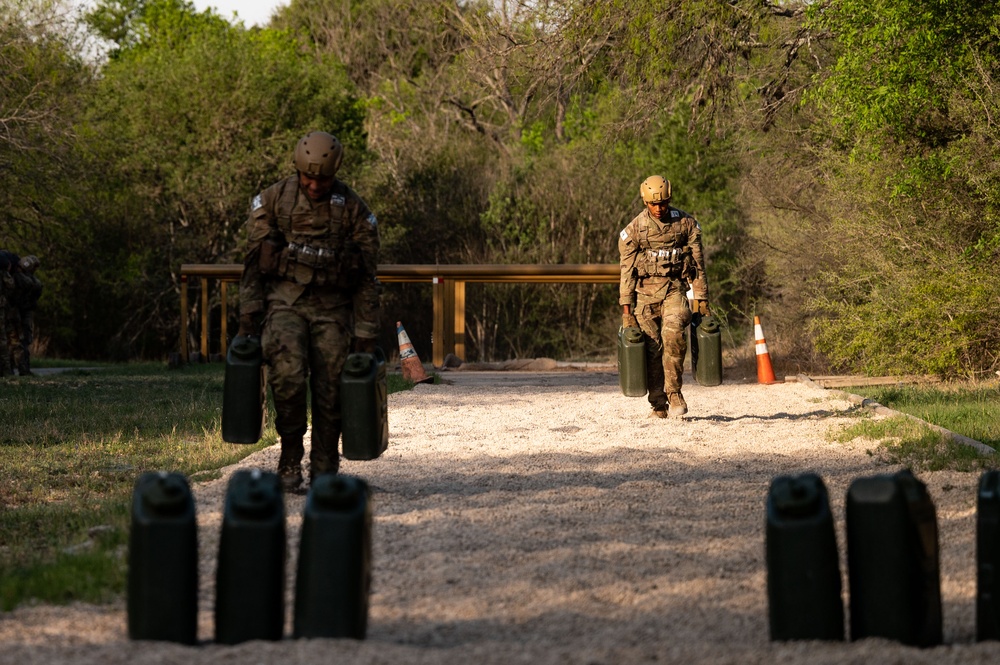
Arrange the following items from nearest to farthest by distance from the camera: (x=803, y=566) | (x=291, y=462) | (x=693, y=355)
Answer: (x=803, y=566)
(x=291, y=462)
(x=693, y=355)

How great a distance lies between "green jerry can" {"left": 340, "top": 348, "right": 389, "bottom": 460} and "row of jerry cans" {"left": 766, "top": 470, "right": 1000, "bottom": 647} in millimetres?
2997

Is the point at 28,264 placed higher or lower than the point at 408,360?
higher

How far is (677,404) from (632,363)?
1.15m

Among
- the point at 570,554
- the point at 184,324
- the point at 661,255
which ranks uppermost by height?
the point at 661,255

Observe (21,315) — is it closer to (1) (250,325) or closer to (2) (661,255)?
(2) (661,255)

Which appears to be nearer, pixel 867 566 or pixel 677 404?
pixel 867 566

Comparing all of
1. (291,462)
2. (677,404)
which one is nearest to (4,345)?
(677,404)

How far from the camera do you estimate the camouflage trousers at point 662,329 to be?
38.4ft

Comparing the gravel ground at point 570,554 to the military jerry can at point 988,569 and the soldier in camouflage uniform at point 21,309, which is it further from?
the soldier in camouflage uniform at point 21,309

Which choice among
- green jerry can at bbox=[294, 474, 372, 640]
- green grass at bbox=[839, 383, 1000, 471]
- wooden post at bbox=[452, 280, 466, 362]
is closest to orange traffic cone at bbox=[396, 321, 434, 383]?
wooden post at bbox=[452, 280, 466, 362]

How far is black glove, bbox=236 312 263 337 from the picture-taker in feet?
24.7

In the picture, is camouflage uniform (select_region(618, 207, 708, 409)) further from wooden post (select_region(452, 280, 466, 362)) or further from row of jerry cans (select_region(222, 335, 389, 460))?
wooden post (select_region(452, 280, 466, 362))

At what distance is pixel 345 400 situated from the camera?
7.10 metres

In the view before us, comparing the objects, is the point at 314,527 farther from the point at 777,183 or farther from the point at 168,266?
the point at 168,266
